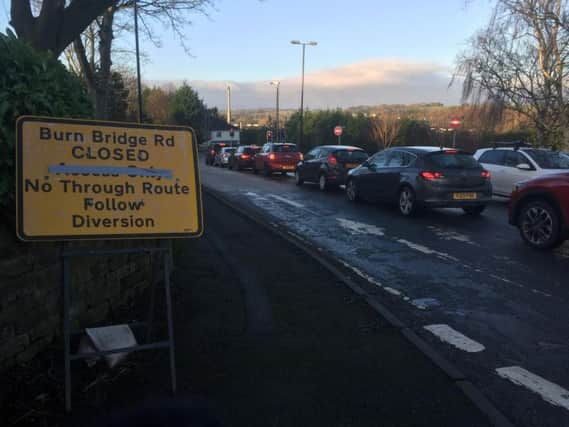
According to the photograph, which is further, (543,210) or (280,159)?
(280,159)

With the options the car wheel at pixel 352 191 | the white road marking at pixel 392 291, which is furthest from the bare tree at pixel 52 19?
the car wheel at pixel 352 191

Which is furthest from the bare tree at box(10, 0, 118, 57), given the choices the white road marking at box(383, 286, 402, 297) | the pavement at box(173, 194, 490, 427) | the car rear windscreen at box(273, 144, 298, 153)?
the car rear windscreen at box(273, 144, 298, 153)

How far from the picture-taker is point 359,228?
989cm

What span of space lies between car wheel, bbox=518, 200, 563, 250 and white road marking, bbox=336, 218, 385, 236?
7.83ft

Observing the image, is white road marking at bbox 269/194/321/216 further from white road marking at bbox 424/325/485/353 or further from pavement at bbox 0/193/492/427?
white road marking at bbox 424/325/485/353

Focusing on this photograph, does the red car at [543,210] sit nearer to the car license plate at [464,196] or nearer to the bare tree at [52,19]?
the car license plate at [464,196]

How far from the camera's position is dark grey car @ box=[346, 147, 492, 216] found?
10.8 m

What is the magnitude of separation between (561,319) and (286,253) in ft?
12.2

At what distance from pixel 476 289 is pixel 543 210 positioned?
9.17ft

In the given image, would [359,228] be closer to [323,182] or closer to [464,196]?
[464,196]

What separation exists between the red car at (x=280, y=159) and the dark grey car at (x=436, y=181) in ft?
39.9

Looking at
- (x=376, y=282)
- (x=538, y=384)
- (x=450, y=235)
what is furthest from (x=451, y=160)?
(x=538, y=384)

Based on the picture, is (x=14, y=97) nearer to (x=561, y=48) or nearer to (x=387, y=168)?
(x=387, y=168)

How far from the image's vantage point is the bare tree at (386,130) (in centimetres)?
4456
